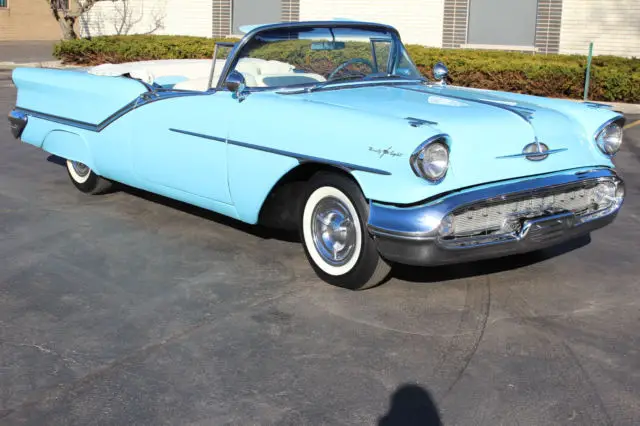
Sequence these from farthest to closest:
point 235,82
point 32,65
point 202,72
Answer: point 32,65, point 202,72, point 235,82

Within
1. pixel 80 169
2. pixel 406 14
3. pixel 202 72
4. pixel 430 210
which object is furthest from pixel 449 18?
pixel 430 210

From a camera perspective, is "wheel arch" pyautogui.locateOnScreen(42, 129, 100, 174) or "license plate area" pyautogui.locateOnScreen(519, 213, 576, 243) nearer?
"license plate area" pyautogui.locateOnScreen(519, 213, 576, 243)

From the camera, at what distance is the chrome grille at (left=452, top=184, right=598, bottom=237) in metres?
4.18

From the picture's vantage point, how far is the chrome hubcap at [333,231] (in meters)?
4.57

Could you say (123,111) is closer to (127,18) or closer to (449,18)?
(449,18)

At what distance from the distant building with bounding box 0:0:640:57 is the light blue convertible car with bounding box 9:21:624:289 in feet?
45.8

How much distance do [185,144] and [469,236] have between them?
2.10m

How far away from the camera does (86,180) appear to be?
272 inches

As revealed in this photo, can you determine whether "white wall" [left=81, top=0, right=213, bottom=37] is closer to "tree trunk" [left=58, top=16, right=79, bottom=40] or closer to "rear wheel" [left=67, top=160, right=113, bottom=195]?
"tree trunk" [left=58, top=16, right=79, bottom=40]

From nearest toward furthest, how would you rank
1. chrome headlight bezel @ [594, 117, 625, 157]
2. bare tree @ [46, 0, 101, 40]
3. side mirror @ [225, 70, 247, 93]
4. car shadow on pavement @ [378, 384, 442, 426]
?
car shadow on pavement @ [378, 384, 442, 426] → chrome headlight bezel @ [594, 117, 625, 157] → side mirror @ [225, 70, 247, 93] → bare tree @ [46, 0, 101, 40]

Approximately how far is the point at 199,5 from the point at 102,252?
729 inches

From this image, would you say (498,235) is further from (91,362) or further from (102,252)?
(102,252)

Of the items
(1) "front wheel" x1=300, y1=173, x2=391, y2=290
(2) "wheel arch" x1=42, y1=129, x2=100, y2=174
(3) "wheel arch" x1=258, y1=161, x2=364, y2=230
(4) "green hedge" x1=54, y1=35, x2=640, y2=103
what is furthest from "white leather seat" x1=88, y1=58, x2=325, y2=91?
(4) "green hedge" x1=54, y1=35, x2=640, y2=103

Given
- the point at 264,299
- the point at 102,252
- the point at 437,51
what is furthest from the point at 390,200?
the point at 437,51
